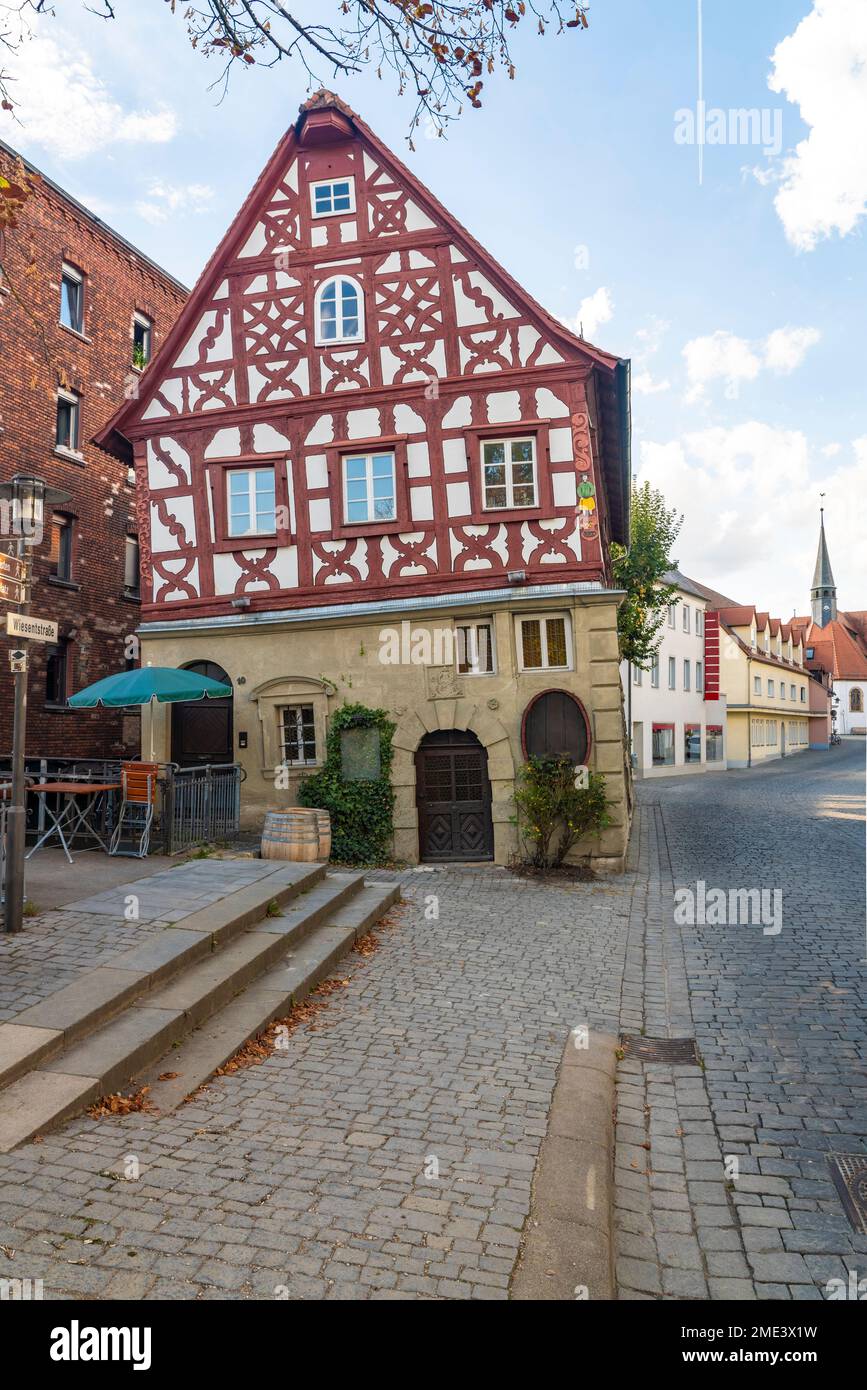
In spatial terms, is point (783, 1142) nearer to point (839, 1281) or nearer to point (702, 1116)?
point (702, 1116)

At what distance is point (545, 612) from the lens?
561 inches

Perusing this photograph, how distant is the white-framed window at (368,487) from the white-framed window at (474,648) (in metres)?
2.32

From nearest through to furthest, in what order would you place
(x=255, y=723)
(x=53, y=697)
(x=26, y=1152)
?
(x=26, y=1152), (x=255, y=723), (x=53, y=697)

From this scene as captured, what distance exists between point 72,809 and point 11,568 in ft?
17.8

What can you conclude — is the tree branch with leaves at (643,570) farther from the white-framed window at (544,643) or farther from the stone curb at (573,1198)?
the stone curb at (573,1198)

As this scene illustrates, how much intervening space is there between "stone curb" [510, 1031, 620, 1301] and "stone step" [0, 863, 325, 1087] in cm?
290

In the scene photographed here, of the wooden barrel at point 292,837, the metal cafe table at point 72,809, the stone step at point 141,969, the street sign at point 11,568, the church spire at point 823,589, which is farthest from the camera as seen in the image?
the church spire at point 823,589

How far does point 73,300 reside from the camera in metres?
20.4

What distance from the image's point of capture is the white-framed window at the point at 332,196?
15.2 metres

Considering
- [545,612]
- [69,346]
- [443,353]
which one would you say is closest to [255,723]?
[545,612]

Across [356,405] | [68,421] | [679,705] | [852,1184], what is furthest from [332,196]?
[679,705]

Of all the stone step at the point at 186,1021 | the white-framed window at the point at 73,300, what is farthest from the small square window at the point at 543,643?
the white-framed window at the point at 73,300

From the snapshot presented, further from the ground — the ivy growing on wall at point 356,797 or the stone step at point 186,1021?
the ivy growing on wall at point 356,797
